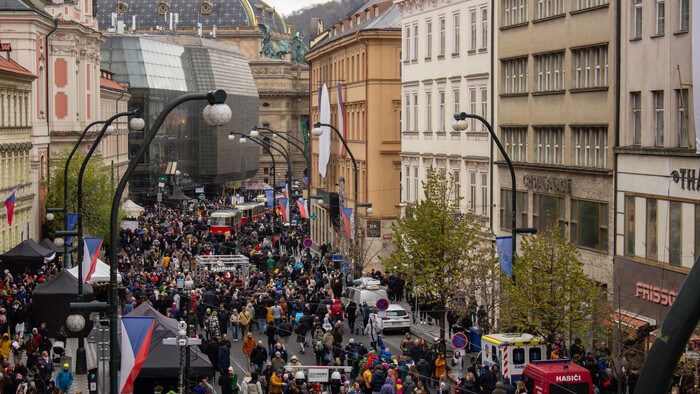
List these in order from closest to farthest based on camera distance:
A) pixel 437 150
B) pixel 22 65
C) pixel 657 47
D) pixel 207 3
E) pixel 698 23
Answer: pixel 698 23, pixel 657 47, pixel 437 150, pixel 22 65, pixel 207 3

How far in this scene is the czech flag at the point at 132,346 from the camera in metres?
21.5

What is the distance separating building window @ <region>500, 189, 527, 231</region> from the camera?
4231 centimetres

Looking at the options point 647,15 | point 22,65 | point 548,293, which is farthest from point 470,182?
point 22,65

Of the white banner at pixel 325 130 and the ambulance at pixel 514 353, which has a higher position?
the white banner at pixel 325 130

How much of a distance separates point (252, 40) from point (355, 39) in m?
124

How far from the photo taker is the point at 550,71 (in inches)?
1590

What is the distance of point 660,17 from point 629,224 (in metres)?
5.81

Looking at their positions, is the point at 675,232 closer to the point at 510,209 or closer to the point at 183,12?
the point at 510,209

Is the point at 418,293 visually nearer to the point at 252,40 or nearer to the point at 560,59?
the point at 560,59

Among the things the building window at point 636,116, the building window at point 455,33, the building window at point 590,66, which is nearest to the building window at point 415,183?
the building window at point 455,33

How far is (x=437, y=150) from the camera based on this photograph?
53375 mm

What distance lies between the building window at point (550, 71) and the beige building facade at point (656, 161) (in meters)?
4.97

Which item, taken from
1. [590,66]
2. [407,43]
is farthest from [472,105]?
[590,66]

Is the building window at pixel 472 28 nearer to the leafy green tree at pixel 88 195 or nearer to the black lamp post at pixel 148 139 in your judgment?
the leafy green tree at pixel 88 195
